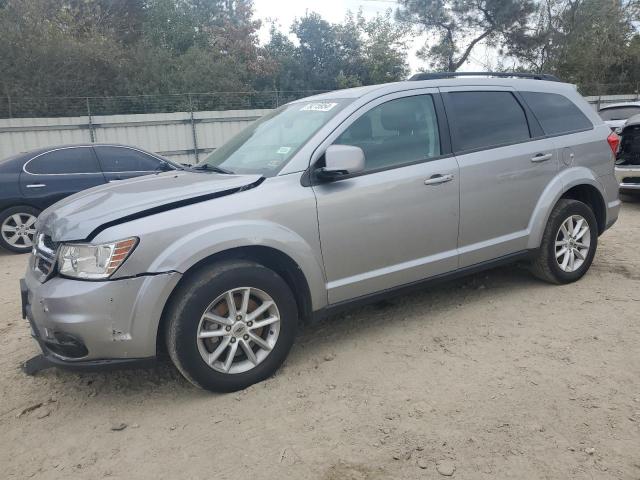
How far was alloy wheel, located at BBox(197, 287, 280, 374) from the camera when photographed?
9.69 feet

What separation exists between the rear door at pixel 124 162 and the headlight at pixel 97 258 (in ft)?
17.2

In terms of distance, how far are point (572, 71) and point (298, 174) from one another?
27.8 m


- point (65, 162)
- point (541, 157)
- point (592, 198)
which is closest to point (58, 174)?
point (65, 162)

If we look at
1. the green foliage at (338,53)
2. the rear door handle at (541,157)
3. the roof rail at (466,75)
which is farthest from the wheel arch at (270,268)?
the green foliage at (338,53)

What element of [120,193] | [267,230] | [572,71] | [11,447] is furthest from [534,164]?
[572,71]

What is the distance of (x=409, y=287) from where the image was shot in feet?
12.2

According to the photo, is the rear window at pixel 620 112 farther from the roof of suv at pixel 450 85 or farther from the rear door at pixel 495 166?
the rear door at pixel 495 166

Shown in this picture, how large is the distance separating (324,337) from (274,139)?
148 centimetres

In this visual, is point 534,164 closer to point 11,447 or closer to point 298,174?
point 298,174

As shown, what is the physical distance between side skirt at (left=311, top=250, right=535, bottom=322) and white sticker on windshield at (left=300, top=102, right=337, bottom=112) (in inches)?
52.3

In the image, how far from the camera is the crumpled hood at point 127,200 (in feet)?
9.24

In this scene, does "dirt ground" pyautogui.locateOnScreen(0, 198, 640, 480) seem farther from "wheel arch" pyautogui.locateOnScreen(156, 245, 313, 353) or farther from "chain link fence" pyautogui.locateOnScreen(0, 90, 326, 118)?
"chain link fence" pyautogui.locateOnScreen(0, 90, 326, 118)

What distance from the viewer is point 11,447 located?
269 centimetres

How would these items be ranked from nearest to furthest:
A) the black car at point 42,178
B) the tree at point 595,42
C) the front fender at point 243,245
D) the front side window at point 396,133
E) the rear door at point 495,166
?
the front fender at point 243,245
the front side window at point 396,133
the rear door at point 495,166
the black car at point 42,178
the tree at point 595,42
